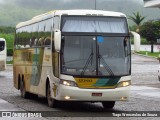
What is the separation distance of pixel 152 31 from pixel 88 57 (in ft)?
261

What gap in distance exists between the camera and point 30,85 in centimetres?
2148

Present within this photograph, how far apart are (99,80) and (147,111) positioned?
1820 mm

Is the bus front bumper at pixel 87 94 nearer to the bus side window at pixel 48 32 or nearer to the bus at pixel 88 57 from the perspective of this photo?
the bus at pixel 88 57

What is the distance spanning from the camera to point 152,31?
9550 cm

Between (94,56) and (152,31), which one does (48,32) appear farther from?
(152,31)

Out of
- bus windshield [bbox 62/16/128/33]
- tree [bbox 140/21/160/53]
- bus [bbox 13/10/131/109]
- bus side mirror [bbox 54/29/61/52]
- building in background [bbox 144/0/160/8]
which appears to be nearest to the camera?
bus side mirror [bbox 54/29/61/52]

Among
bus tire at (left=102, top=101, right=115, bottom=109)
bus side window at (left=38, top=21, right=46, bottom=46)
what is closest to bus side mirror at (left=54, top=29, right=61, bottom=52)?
bus side window at (left=38, top=21, right=46, bottom=46)

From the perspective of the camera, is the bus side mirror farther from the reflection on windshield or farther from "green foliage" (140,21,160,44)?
"green foliage" (140,21,160,44)

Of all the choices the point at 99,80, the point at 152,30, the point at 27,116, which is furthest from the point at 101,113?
the point at 152,30

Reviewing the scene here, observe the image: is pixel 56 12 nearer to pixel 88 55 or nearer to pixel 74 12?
pixel 74 12

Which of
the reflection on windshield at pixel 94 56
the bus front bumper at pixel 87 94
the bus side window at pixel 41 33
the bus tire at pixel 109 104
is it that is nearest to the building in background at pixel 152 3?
A: the bus side window at pixel 41 33

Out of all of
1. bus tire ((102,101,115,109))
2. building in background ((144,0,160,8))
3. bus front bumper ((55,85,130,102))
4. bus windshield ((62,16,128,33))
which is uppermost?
building in background ((144,0,160,8))

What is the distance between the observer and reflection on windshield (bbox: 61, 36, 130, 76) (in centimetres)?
1689

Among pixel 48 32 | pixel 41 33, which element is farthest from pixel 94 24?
pixel 41 33
